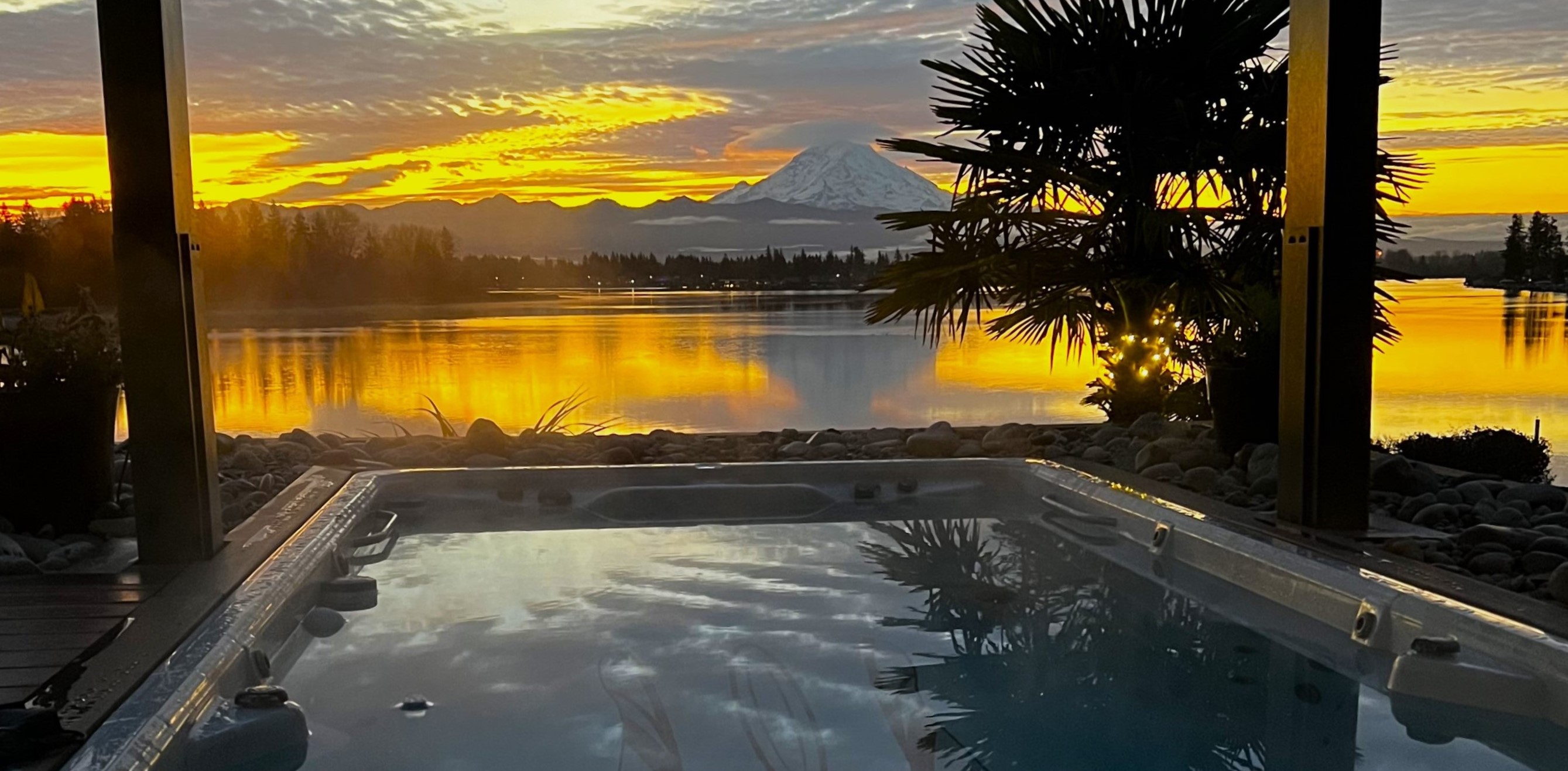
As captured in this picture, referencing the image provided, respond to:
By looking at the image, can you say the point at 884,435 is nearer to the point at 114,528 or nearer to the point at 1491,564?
the point at 1491,564

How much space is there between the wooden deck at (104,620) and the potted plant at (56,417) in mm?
779

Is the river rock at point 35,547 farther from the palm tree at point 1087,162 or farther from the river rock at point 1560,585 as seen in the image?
the river rock at point 1560,585

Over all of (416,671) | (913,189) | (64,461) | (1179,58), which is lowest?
(416,671)

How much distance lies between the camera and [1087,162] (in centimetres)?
565

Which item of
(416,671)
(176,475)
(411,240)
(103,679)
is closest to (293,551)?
(176,475)

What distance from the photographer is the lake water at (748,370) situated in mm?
6562

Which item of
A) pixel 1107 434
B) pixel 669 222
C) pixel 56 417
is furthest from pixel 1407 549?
pixel 669 222

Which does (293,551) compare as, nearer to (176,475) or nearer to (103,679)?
(176,475)

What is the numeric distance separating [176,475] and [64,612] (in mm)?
532

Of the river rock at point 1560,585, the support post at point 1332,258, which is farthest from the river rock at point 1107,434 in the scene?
the river rock at point 1560,585

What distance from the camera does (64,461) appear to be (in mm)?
3580

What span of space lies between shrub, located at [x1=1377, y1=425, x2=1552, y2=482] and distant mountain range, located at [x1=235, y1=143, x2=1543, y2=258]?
15.6ft

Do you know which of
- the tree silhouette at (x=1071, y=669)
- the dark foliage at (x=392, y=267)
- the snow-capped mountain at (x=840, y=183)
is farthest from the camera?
the dark foliage at (x=392, y=267)

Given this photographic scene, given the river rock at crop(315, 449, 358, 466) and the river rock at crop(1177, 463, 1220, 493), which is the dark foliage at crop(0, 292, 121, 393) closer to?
the river rock at crop(315, 449, 358, 466)
